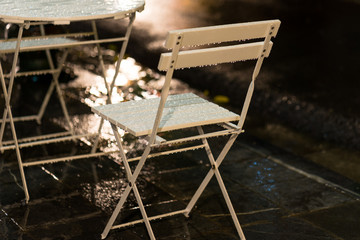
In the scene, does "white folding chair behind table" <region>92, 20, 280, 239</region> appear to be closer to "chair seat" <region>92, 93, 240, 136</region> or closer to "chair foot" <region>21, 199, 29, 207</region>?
"chair seat" <region>92, 93, 240, 136</region>

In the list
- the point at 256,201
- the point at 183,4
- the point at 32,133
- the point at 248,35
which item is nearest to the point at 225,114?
the point at 248,35

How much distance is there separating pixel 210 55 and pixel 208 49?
1.5 inches

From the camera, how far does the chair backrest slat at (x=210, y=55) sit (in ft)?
11.4

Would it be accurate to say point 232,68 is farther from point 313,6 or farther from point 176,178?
point 313,6

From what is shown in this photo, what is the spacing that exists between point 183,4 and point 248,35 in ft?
28.9

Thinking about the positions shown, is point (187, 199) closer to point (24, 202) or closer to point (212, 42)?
point (24, 202)

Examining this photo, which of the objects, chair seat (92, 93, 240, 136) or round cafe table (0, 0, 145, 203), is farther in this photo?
round cafe table (0, 0, 145, 203)

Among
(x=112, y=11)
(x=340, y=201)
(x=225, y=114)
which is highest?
(x=112, y=11)

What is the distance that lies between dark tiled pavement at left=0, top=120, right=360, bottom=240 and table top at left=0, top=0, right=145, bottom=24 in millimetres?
1207

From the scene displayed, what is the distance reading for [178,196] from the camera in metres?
4.77

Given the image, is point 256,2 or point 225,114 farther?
point 256,2

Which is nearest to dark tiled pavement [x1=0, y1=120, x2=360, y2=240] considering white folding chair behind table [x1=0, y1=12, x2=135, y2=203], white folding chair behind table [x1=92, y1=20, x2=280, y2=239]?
white folding chair behind table [x1=0, y1=12, x2=135, y2=203]

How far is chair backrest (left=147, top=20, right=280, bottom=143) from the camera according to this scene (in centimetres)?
344

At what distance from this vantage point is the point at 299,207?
186 inches
